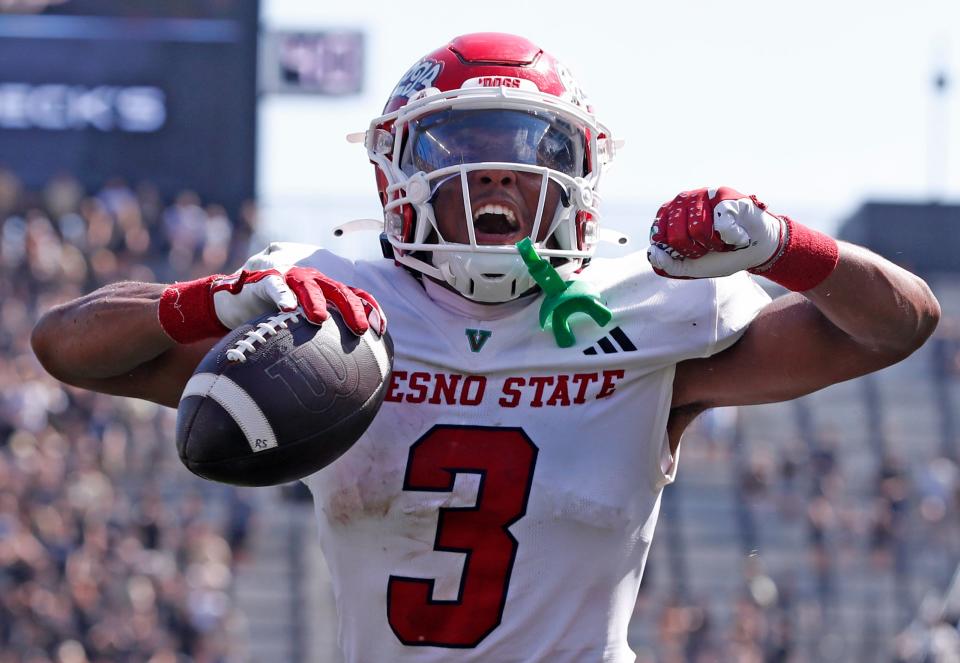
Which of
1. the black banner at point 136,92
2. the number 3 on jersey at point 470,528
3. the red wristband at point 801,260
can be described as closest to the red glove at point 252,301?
the number 3 on jersey at point 470,528

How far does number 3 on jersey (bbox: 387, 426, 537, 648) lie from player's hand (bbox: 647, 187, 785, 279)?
522 millimetres

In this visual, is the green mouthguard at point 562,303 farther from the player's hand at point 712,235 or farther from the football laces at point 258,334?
the football laces at point 258,334

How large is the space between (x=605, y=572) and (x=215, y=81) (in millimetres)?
14473

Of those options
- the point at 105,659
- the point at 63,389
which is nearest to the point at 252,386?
the point at 105,659

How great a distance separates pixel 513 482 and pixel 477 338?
1.02ft

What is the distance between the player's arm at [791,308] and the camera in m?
3.02

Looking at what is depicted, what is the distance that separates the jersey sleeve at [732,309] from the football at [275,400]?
77 cm

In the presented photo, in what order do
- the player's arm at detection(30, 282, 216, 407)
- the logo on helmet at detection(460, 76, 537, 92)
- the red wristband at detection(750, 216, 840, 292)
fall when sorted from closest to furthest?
the red wristband at detection(750, 216, 840, 292) → the player's arm at detection(30, 282, 216, 407) → the logo on helmet at detection(460, 76, 537, 92)

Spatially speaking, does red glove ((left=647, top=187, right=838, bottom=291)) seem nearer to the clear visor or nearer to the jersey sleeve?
the jersey sleeve

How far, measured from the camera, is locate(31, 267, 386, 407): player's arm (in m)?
3.04

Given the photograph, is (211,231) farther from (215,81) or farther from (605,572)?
(605,572)

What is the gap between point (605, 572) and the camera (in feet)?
11.0

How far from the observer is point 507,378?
11.1ft

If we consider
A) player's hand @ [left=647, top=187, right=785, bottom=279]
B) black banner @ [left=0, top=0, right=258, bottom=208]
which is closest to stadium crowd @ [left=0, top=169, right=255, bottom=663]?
black banner @ [left=0, top=0, right=258, bottom=208]
